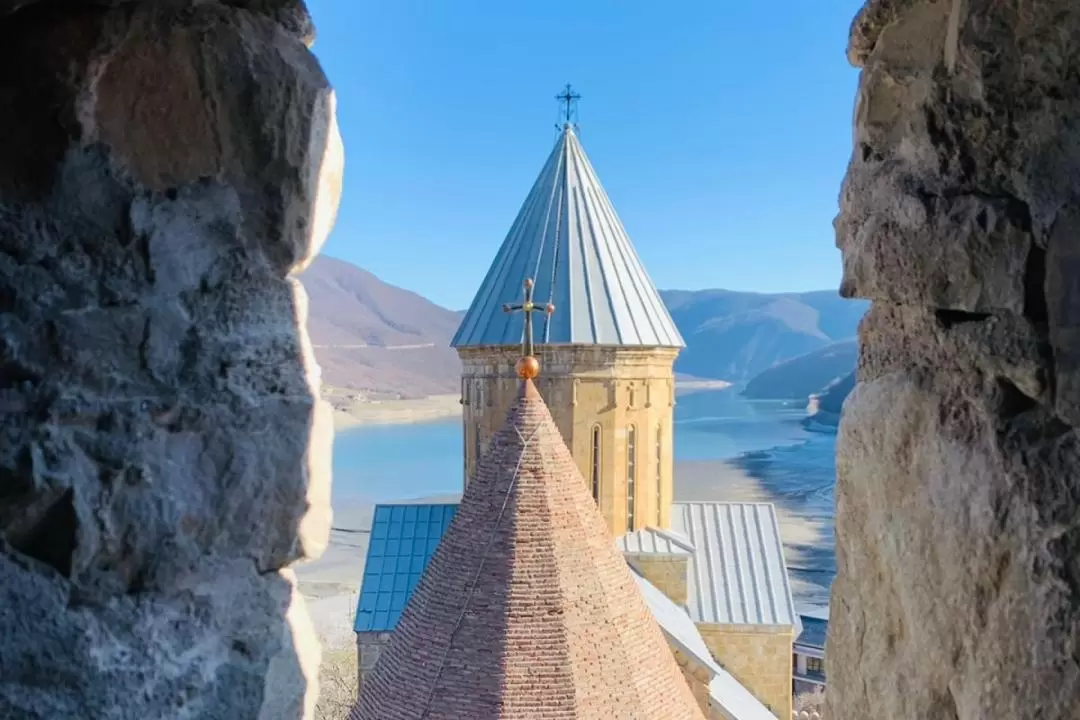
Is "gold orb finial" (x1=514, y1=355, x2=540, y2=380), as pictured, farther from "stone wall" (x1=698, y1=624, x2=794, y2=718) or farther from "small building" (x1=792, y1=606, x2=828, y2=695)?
"small building" (x1=792, y1=606, x2=828, y2=695)

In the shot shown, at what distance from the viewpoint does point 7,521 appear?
3.08ft

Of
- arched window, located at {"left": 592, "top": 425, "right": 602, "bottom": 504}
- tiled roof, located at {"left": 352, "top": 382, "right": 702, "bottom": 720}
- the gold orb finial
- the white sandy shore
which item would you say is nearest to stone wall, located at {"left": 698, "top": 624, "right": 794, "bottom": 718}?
arched window, located at {"left": 592, "top": 425, "right": 602, "bottom": 504}

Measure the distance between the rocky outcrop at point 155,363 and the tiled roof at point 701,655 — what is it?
6.25 m

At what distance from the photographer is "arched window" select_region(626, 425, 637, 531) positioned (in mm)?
8859

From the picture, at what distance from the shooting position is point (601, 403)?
8.73 metres

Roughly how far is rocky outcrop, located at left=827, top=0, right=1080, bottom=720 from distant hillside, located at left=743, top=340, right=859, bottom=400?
31.1 meters

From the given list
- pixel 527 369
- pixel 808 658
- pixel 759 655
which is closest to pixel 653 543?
pixel 759 655

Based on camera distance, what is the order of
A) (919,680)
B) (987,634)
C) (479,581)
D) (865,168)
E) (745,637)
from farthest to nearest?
(745,637), (479,581), (865,168), (919,680), (987,634)

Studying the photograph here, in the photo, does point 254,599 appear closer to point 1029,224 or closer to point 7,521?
point 7,521

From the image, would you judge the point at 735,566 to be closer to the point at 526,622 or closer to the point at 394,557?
the point at 394,557

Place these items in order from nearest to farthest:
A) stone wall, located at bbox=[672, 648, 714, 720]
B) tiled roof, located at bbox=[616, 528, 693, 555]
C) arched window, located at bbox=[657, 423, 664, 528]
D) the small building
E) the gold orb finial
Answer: the gold orb finial
stone wall, located at bbox=[672, 648, 714, 720]
tiled roof, located at bbox=[616, 528, 693, 555]
arched window, located at bbox=[657, 423, 664, 528]
the small building

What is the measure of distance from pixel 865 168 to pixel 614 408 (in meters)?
7.66

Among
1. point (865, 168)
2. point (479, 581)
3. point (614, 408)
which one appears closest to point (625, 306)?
point (614, 408)

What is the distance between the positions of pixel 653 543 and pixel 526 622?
476 centimetres
